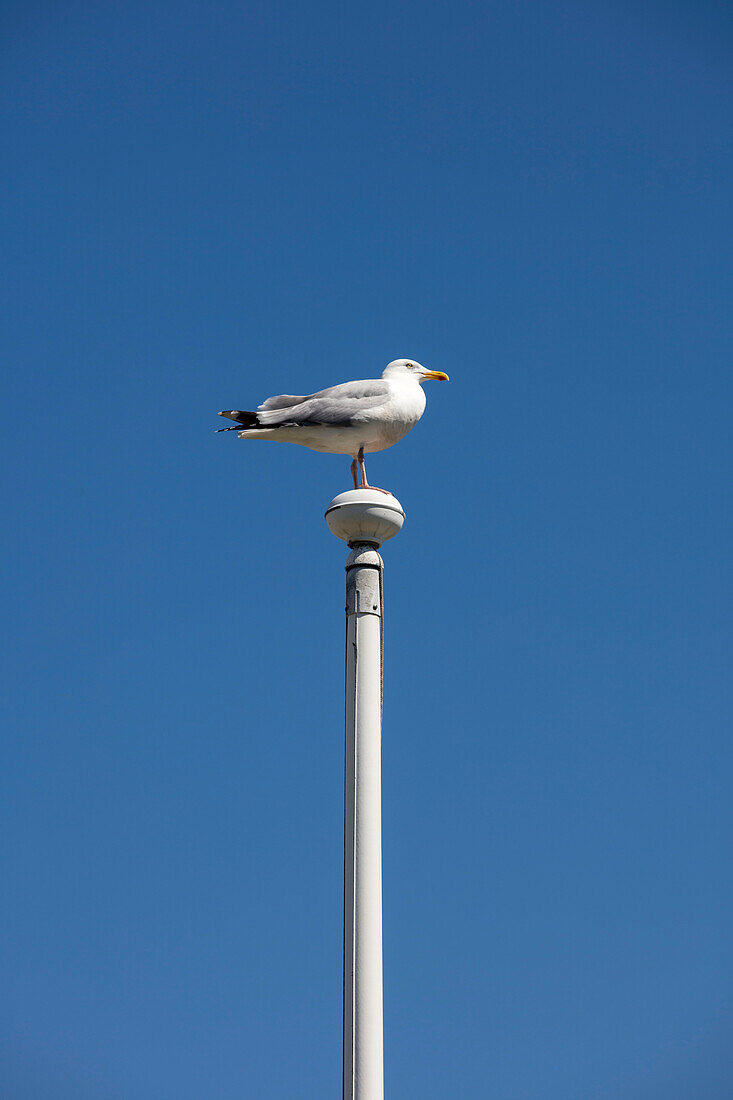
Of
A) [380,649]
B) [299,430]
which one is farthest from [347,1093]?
[299,430]

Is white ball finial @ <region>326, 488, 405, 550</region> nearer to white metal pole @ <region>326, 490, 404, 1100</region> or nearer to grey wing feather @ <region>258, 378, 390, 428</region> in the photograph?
white metal pole @ <region>326, 490, 404, 1100</region>

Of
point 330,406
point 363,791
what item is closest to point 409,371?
point 330,406

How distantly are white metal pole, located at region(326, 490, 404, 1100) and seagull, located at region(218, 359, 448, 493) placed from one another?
64cm

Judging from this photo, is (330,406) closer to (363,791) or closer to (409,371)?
(409,371)

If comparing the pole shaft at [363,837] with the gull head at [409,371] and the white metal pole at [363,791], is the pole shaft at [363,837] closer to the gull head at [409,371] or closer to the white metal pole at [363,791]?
the white metal pole at [363,791]

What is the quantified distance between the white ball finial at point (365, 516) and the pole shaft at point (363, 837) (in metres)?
0.22

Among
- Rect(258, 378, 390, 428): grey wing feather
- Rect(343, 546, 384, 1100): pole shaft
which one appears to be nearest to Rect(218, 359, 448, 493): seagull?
Rect(258, 378, 390, 428): grey wing feather

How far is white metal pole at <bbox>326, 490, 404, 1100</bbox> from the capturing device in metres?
13.0

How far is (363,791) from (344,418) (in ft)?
16.0

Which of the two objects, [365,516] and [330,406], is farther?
[330,406]

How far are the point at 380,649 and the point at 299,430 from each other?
10.4 ft

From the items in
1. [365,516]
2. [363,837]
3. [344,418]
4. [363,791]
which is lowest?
[363,837]

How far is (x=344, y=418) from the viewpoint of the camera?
624 inches

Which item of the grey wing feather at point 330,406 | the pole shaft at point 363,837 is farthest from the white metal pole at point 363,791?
the grey wing feather at point 330,406
